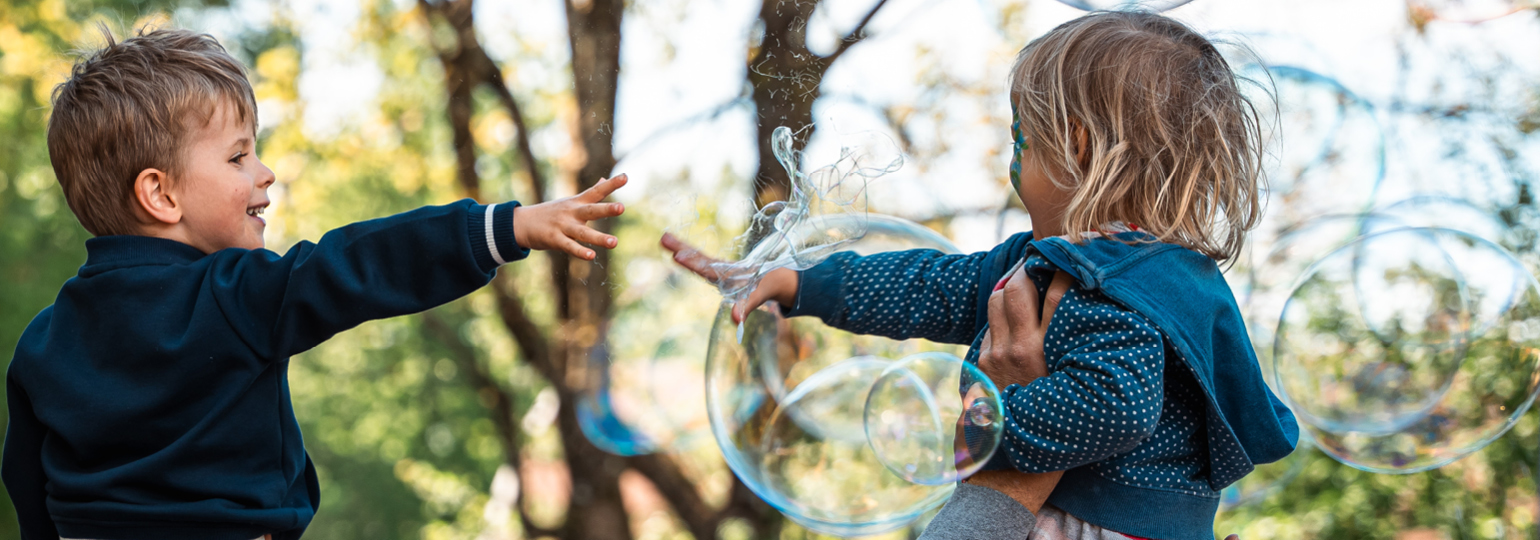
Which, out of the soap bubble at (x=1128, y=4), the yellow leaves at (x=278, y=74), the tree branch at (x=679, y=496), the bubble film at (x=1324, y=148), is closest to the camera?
the soap bubble at (x=1128, y=4)

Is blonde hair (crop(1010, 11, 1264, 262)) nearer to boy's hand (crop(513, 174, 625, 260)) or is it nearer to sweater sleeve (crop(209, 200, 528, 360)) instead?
boy's hand (crop(513, 174, 625, 260))

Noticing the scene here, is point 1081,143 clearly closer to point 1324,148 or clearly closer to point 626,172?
point 626,172

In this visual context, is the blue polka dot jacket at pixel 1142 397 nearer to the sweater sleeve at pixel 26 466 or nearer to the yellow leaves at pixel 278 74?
→ the sweater sleeve at pixel 26 466

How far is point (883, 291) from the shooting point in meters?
1.59

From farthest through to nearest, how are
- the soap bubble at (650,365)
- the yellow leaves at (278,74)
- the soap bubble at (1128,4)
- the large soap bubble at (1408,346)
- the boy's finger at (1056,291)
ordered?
1. the yellow leaves at (278,74)
2. the large soap bubble at (1408,346)
3. the soap bubble at (650,365)
4. the soap bubble at (1128,4)
5. the boy's finger at (1056,291)

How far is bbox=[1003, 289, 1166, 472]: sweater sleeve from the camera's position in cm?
111

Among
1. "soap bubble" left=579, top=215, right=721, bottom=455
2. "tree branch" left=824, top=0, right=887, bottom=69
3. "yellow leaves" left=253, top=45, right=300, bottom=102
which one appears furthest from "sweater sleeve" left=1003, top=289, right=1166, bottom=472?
"yellow leaves" left=253, top=45, right=300, bottom=102

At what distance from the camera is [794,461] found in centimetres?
175

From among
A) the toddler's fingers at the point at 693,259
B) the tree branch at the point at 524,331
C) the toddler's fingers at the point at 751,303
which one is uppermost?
the toddler's fingers at the point at 693,259

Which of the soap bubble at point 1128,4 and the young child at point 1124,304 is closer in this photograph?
the young child at point 1124,304

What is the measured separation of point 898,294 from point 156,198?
1098 millimetres

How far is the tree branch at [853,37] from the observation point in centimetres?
206

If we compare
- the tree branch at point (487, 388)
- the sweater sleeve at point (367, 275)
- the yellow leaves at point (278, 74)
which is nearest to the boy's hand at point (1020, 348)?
the sweater sleeve at point (367, 275)

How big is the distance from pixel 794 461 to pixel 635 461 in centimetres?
289
